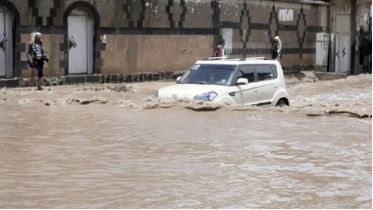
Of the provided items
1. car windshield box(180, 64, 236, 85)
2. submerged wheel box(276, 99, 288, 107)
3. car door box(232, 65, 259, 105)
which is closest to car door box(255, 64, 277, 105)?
car door box(232, 65, 259, 105)

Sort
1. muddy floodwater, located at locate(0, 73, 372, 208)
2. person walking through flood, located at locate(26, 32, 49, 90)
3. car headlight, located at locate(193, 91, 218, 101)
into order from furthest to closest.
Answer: person walking through flood, located at locate(26, 32, 49, 90) → car headlight, located at locate(193, 91, 218, 101) → muddy floodwater, located at locate(0, 73, 372, 208)

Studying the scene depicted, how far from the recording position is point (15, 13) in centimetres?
1825

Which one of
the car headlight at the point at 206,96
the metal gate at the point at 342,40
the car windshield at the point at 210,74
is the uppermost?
the metal gate at the point at 342,40

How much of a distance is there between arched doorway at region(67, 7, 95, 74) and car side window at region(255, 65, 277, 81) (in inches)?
278

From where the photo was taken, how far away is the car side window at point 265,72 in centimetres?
1457

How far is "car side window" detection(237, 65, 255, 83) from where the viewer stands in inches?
552

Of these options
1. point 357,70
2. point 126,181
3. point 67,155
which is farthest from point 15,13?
point 357,70

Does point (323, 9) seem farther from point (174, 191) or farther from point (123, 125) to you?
point (174, 191)

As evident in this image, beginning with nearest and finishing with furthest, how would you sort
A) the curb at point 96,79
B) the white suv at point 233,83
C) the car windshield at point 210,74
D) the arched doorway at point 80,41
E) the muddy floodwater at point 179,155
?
the muddy floodwater at point 179,155 < the white suv at point 233,83 < the car windshield at point 210,74 < the curb at point 96,79 < the arched doorway at point 80,41

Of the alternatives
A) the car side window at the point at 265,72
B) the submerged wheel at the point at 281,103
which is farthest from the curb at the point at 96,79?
the submerged wheel at the point at 281,103

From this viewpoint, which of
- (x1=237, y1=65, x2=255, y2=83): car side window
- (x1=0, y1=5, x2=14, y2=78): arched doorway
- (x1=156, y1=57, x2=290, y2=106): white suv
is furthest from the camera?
(x1=0, y1=5, x2=14, y2=78): arched doorway

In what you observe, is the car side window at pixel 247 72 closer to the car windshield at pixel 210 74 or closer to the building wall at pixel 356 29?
the car windshield at pixel 210 74

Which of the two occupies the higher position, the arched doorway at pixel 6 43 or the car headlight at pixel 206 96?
the arched doorway at pixel 6 43

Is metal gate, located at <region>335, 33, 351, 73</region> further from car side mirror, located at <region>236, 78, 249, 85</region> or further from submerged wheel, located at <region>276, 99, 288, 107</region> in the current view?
car side mirror, located at <region>236, 78, 249, 85</region>
